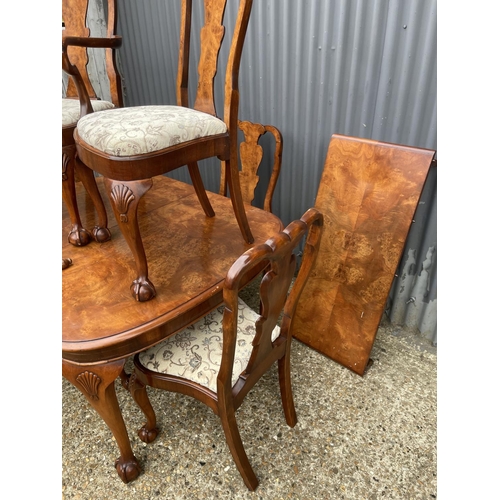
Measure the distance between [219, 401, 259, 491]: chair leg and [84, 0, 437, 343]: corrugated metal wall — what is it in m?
1.10

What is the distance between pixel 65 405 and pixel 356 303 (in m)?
1.38

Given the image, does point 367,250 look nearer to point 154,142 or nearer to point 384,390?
point 384,390

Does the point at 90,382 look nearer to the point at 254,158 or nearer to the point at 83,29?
the point at 254,158

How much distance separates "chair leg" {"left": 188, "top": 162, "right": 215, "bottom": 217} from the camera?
168cm

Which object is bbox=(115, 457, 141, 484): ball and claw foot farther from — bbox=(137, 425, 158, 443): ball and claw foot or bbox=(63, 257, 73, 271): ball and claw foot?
bbox=(63, 257, 73, 271): ball and claw foot

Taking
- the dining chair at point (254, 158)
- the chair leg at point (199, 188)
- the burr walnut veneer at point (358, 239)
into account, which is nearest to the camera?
the burr walnut veneer at point (358, 239)

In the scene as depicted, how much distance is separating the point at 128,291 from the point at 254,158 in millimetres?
1096

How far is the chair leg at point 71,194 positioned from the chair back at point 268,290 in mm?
866

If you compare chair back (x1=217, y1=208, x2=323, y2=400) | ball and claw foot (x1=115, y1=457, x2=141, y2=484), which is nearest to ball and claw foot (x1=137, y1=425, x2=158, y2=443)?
ball and claw foot (x1=115, y1=457, x2=141, y2=484)

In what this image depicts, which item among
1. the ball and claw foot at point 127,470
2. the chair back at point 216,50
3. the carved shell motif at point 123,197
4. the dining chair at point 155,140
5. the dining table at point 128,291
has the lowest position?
the ball and claw foot at point 127,470

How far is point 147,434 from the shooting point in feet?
4.67

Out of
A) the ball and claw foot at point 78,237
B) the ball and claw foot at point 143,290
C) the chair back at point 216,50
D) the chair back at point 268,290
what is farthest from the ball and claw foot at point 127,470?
the chair back at point 216,50

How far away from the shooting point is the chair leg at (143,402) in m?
1.30

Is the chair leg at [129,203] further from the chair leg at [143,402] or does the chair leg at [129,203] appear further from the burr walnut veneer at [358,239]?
the burr walnut veneer at [358,239]
